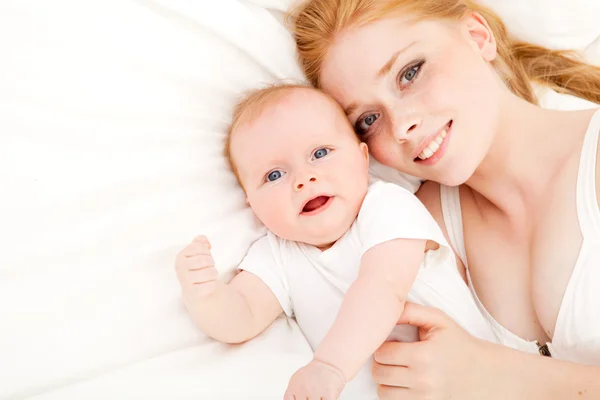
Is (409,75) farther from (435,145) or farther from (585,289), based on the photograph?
(585,289)

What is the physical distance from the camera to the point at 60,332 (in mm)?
1017

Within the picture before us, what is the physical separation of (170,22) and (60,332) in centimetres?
64

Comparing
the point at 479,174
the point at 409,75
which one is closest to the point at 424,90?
the point at 409,75

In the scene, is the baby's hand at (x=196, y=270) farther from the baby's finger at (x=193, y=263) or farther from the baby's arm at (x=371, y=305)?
the baby's arm at (x=371, y=305)

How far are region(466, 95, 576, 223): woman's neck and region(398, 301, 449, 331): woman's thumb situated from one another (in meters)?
0.34

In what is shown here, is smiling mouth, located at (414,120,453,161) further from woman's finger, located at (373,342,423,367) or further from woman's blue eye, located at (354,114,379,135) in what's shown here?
woman's finger, located at (373,342,423,367)

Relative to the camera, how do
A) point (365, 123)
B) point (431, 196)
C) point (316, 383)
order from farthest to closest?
point (431, 196) → point (365, 123) → point (316, 383)

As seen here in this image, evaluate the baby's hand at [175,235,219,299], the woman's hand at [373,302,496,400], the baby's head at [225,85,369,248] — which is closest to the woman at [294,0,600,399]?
the woman's hand at [373,302,496,400]

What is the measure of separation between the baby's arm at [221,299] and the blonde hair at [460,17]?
51cm

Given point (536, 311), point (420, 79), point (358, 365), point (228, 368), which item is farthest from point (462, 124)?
point (228, 368)

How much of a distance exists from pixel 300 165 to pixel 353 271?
24 centimetres

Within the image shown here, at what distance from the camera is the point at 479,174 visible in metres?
1.33

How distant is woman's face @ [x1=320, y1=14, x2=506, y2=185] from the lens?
1.19 meters

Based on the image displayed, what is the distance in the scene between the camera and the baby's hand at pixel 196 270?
1.04 meters
